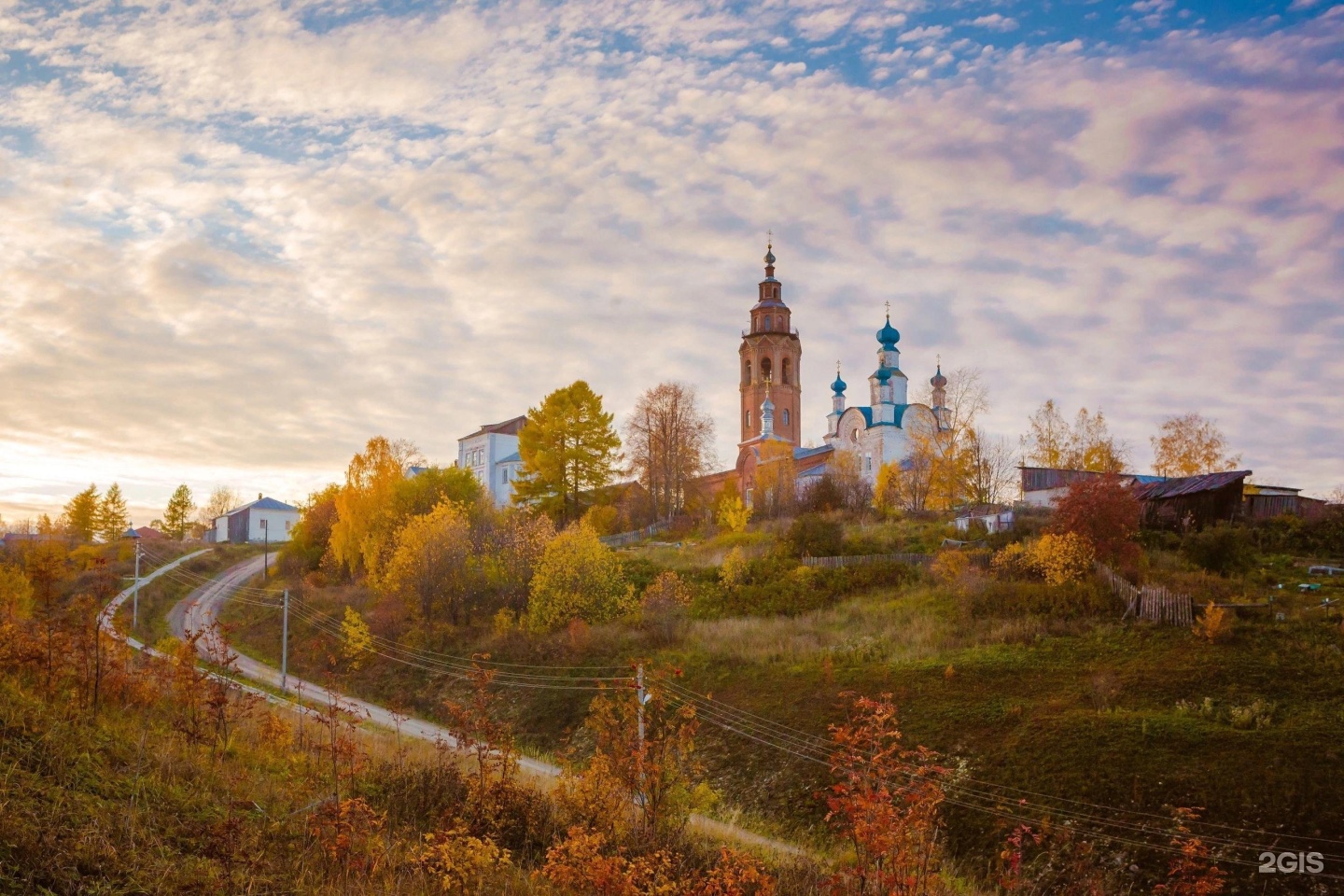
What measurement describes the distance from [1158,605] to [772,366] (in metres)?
53.0

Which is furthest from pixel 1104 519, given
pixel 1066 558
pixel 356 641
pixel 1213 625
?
pixel 356 641

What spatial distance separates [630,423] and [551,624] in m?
29.5

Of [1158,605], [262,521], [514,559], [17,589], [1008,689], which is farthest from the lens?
[262,521]

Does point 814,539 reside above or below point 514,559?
above

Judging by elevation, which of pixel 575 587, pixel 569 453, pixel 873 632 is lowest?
pixel 873 632

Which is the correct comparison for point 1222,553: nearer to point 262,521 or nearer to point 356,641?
point 356,641

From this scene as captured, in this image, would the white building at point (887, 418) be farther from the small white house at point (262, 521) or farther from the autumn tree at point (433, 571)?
the small white house at point (262, 521)

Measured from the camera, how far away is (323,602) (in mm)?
39688

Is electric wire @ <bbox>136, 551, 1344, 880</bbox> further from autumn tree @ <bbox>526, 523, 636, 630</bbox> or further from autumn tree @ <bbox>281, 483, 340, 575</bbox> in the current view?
autumn tree @ <bbox>281, 483, 340, 575</bbox>

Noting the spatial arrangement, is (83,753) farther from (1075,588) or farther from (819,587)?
(819,587)

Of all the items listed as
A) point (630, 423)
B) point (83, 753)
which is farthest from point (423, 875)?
point (630, 423)

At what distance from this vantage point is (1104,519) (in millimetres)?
25516

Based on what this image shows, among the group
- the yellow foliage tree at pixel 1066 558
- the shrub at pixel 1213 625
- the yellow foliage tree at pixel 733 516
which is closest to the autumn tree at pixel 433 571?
the yellow foliage tree at pixel 733 516

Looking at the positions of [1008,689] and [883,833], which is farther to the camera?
[1008,689]
